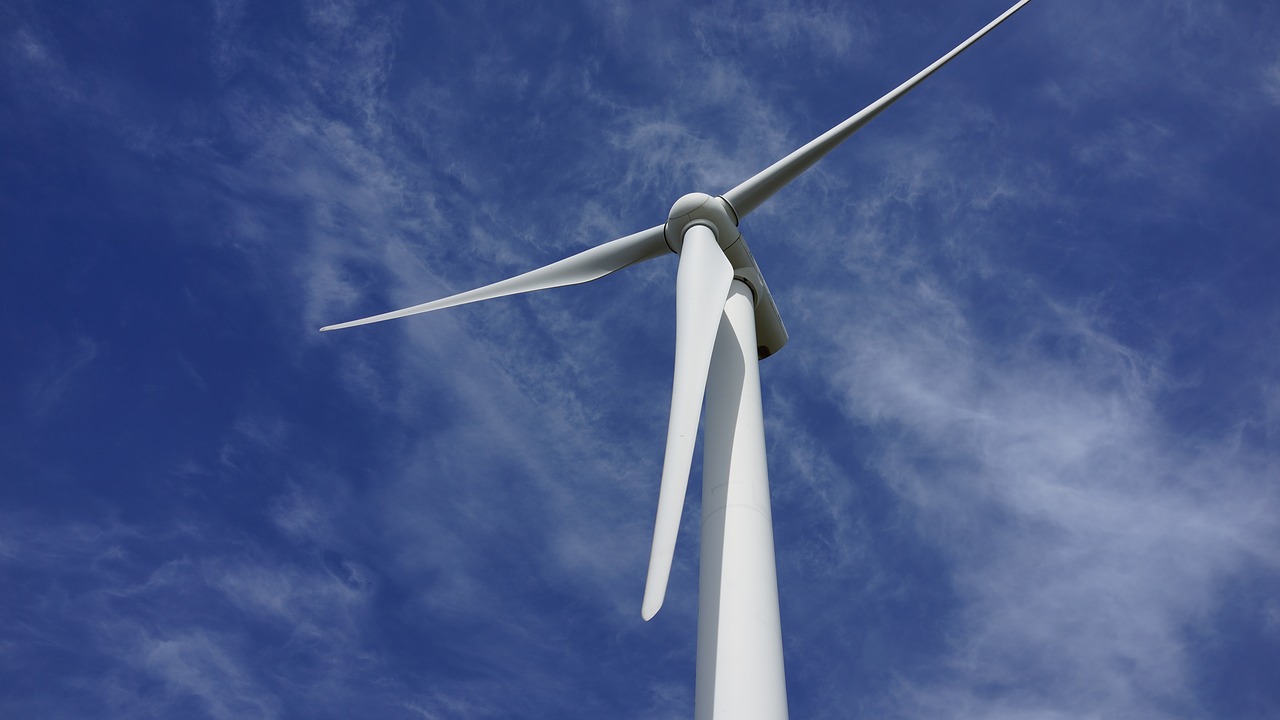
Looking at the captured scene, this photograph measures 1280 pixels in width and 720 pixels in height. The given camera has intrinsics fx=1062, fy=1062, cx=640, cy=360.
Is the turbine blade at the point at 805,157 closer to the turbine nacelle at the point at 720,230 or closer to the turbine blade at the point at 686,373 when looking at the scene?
the turbine nacelle at the point at 720,230

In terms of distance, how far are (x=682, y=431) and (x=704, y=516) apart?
1471 mm

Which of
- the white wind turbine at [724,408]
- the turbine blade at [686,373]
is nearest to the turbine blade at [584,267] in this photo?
the white wind turbine at [724,408]

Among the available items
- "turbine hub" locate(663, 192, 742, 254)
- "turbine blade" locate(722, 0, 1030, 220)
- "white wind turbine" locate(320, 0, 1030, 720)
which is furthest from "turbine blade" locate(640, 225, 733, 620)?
"turbine blade" locate(722, 0, 1030, 220)

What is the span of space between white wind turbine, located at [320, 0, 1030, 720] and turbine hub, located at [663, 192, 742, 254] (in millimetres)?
19

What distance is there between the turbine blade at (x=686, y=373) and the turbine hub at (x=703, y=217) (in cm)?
33

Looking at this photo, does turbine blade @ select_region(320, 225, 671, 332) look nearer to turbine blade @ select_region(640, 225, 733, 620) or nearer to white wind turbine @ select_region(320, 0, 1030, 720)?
white wind turbine @ select_region(320, 0, 1030, 720)

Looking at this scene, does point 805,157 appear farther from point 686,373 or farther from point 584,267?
point 686,373

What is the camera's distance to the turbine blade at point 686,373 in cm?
1260

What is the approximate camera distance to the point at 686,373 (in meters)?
15.6

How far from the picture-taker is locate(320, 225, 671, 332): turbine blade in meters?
20.8

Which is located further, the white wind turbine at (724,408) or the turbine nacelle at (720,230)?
the turbine nacelle at (720,230)

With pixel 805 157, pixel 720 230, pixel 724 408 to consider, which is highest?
pixel 805 157

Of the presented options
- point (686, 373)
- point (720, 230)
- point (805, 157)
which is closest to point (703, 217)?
point (720, 230)

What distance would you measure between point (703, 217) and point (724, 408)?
14.9 feet
